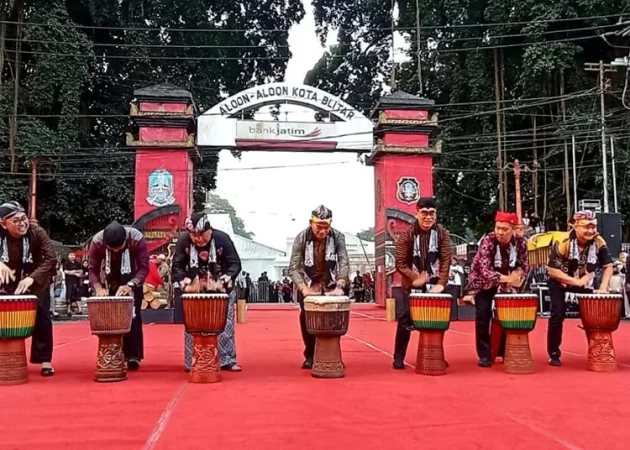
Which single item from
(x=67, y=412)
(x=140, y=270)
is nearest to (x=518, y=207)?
(x=140, y=270)

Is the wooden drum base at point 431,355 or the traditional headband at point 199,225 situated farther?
the traditional headband at point 199,225

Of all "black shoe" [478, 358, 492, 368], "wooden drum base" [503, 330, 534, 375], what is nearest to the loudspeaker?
"black shoe" [478, 358, 492, 368]

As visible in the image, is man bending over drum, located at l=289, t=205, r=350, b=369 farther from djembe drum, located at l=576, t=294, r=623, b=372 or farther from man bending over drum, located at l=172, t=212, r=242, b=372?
djembe drum, located at l=576, t=294, r=623, b=372

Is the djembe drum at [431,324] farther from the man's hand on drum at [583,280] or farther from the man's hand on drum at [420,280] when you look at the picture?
the man's hand on drum at [583,280]

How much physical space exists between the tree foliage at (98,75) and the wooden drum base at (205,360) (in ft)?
49.4

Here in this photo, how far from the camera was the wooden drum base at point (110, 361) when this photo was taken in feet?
16.5

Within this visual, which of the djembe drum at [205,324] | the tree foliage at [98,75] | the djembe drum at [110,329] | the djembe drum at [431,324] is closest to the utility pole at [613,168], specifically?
the tree foliage at [98,75]

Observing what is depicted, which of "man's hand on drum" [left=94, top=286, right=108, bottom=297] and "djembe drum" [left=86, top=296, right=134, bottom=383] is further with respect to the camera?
"man's hand on drum" [left=94, top=286, right=108, bottom=297]

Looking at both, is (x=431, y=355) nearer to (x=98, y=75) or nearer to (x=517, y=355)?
(x=517, y=355)

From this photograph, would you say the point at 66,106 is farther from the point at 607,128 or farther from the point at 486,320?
the point at 486,320

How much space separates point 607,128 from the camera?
65.7ft

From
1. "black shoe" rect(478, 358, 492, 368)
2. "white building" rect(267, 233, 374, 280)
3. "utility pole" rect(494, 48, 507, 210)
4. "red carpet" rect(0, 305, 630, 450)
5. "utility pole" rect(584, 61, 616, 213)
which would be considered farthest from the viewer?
"white building" rect(267, 233, 374, 280)

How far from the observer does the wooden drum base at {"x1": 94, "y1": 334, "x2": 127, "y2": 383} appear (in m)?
5.04

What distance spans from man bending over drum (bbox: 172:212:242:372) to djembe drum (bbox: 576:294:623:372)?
299 centimetres
